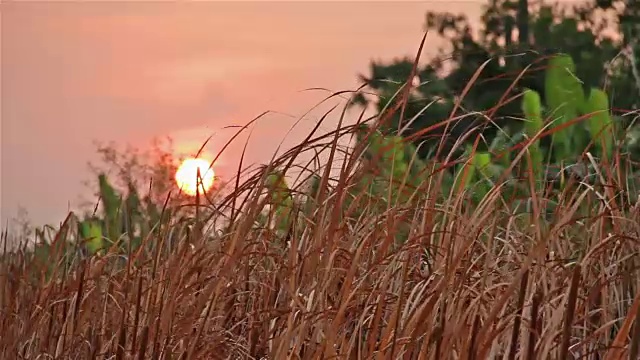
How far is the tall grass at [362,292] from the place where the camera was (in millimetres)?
2135

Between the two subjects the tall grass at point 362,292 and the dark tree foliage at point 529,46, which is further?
the dark tree foliage at point 529,46

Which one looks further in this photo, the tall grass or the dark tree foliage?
the dark tree foliage

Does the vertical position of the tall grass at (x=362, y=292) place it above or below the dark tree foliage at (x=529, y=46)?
below

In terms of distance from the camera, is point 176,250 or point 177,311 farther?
point 176,250

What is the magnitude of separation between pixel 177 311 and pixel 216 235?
0.28 m

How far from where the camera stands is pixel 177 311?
9.16ft

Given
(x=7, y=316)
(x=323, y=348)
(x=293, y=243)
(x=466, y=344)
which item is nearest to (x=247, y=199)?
(x=293, y=243)

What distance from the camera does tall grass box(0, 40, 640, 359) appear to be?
2.13 metres

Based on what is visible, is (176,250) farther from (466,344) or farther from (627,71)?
(627,71)

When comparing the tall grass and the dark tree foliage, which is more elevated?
the dark tree foliage

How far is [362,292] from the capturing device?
2492 mm

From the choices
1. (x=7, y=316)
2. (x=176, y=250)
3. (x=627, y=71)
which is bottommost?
(x=7, y=316)

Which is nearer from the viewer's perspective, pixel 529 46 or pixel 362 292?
pixel 362 292

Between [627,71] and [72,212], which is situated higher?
[627,71]
